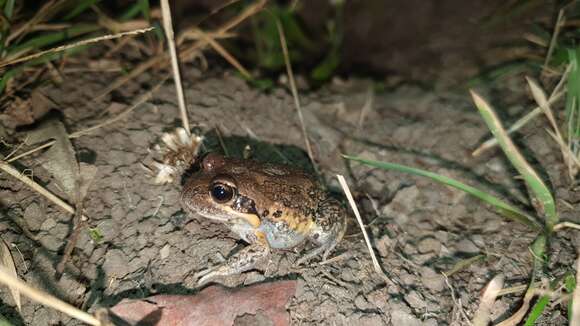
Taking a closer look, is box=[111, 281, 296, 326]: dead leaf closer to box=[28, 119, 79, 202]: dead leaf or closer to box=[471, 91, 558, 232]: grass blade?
box=[28, 119, 79, 202]: dead leaf

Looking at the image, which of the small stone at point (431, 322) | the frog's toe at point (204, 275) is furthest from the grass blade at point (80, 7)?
the small stone at point (431, 322)

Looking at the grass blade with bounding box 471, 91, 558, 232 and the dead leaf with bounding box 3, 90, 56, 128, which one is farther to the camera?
the dead leaf with bounding box 3, 90, 56, 128

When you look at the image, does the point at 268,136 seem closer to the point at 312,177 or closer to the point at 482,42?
the point at 312,177

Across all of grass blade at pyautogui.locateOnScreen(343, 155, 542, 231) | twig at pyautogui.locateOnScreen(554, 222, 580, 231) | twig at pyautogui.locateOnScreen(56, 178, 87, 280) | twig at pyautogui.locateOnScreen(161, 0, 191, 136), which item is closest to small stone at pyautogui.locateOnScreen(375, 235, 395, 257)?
grass blade at pyautogui.locateOnScreen(343, 155, 542, 231)

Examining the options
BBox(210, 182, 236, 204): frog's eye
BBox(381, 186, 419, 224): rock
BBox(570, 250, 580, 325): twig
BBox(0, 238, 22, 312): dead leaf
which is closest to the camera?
BBox(570, 250, 580, 325): twig

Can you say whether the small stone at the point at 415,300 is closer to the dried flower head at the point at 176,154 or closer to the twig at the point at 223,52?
the dried flower head at the point at 176,154

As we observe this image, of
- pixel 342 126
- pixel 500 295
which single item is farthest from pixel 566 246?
pixel 342 126

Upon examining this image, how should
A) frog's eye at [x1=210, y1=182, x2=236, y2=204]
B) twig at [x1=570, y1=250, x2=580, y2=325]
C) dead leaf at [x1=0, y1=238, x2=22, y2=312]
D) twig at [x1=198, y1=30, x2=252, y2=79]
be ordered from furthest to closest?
twig at [x1=198, y1=30, x2=252, y2=79] < frog's eye at [x1=210, y1=182, x2=236, y2=204] < dead leaf at [x1=0, y1=238, x2=22, y2=312] < twig at [x1=570, y1=250, x2=580, y2=325]
